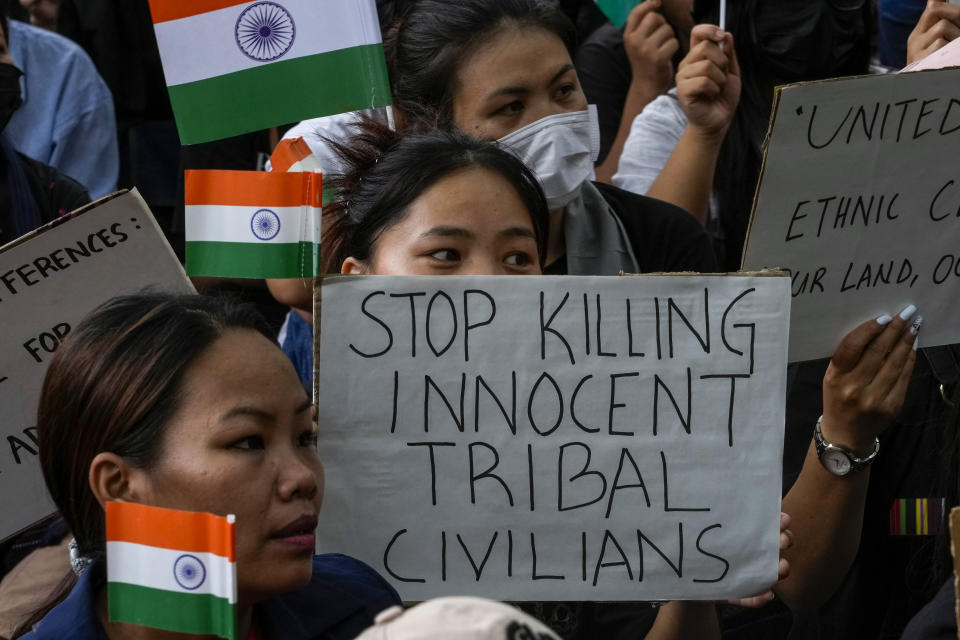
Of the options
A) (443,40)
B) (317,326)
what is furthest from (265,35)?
(317,326)

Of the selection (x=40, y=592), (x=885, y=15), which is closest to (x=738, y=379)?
(x=40, y=592)

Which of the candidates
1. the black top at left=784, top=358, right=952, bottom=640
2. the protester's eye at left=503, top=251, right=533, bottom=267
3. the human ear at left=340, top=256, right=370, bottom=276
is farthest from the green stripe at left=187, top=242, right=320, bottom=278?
the black top at left=784, top=358, right=952, bottom=640

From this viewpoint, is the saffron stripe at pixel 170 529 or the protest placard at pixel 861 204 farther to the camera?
the protest placard at pixel 861 204

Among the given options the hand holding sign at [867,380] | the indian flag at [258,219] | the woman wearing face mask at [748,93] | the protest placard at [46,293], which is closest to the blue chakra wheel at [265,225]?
the indian flag at [258,219]

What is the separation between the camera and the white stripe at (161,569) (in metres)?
1.82

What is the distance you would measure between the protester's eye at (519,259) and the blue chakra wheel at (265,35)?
0.78 meters

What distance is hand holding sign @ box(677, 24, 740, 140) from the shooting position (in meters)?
3.84

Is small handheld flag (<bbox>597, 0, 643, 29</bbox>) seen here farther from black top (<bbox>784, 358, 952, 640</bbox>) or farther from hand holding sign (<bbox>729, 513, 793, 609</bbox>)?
hand holding sign (<bbox>729, 513, 793, 609</bbox>)

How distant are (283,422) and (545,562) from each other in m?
0.59

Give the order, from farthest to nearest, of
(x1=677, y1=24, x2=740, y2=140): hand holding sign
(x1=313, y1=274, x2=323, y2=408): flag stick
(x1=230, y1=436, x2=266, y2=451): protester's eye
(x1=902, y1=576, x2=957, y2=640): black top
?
(x1=677, y1=24, x2=740, y2=140): hand holding sign → (x1=313, y1=274, x2=323, y2=408): flag stick → (x1=230, y1=436, x2=266, y2=451): protester's eye → (x1=902, y1=576, x2=957, y2=640): black top

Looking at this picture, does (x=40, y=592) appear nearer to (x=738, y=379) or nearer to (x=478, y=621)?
(x=738, y=379)

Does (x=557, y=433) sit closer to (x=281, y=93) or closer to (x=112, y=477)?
(x=112, y=477)

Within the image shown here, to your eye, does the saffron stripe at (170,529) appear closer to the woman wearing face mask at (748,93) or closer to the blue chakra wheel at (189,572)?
the blue chakra wheel at (189,572)

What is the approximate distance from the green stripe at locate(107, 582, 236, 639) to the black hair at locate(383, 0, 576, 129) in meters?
1.71
